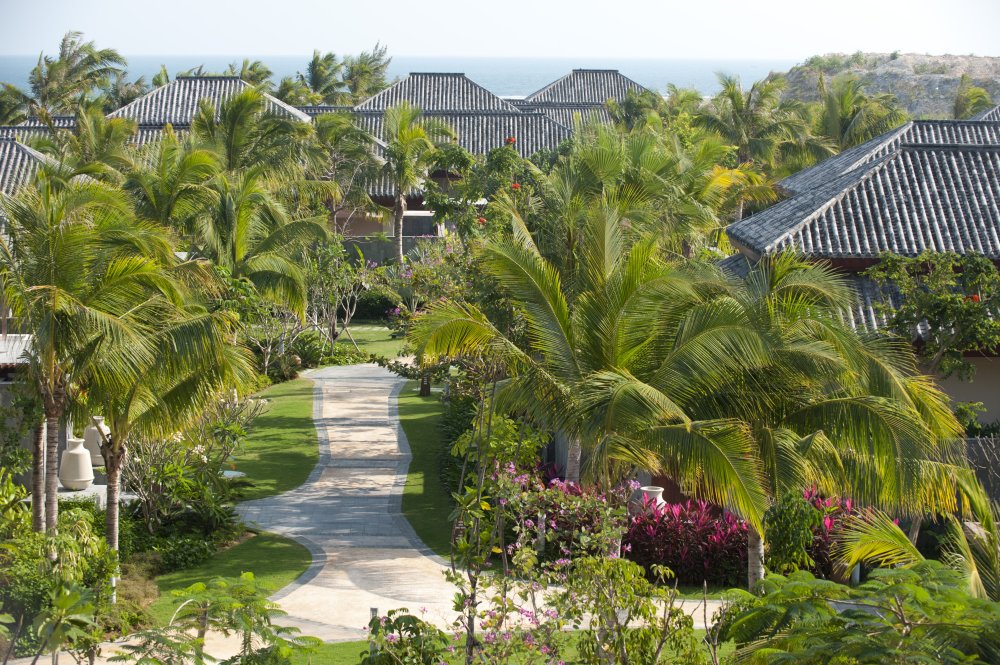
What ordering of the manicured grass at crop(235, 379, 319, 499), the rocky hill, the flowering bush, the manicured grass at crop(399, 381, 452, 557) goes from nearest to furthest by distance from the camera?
the flowering bush → the manicured grass at crop(399, 381, 452, 557) → the manicured grass at crop(235, 379, 319, 499) → the rocky hill

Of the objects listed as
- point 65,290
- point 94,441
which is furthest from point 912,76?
point 65,290

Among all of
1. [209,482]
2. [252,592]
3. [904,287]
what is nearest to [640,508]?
[904,287]

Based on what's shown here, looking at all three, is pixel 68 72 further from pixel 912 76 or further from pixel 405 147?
pixel 912 76

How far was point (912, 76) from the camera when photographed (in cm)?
10425

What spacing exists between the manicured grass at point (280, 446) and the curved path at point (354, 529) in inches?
10.4

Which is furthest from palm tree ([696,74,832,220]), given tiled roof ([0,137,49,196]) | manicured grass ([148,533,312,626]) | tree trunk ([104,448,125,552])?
tree trunk ([104,448,125,552])

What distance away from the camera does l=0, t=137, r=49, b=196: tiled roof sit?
91.3 feet

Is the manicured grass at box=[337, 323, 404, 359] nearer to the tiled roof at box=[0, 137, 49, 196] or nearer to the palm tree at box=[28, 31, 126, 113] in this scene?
the tiled roof at box=[0, 137, 49, 196]

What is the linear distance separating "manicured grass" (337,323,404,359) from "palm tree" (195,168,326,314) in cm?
714

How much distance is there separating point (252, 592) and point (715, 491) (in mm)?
4441

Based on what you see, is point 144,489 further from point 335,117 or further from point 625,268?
point 335,117

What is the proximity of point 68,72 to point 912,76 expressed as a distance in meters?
77.9

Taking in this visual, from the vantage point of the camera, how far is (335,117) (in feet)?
115

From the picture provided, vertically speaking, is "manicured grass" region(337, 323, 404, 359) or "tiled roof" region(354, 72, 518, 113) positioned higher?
"tiled roof" region(354, 72, 518, 113)
